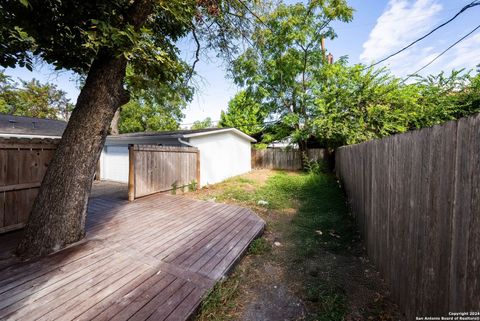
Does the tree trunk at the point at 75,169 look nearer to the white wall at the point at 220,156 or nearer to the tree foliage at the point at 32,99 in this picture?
the white wall at the point at 220,156

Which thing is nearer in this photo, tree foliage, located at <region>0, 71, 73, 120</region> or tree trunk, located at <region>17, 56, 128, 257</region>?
tree trunk, located at <region>17, 56, 128, 257</region>

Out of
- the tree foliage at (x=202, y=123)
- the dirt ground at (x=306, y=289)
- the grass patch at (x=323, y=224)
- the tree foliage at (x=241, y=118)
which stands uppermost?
the tree foliage at (x=202, y=123)

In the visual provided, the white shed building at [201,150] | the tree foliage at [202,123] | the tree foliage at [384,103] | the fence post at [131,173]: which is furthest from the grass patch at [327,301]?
the tree foliage at [202,123]

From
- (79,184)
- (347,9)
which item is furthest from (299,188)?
(347,9)

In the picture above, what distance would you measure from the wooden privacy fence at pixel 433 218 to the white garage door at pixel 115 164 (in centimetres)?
1093

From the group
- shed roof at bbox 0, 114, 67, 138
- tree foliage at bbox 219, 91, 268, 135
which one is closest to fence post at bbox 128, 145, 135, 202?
shed roof at bbox 0, 114, 67, 138

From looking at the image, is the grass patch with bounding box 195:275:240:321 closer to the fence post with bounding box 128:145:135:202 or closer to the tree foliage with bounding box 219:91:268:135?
the fence post with bounding box 128:145:135:202

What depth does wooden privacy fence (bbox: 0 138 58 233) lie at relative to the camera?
3.54 metres

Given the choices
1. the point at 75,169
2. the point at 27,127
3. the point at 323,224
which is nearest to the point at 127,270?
the point at 75,169

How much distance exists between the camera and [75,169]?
3.17 metres

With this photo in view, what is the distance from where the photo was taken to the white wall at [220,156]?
962 centimetres

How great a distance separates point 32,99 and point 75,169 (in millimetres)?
27856

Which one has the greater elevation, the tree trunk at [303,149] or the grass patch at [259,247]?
the tree trunk at [303,149]

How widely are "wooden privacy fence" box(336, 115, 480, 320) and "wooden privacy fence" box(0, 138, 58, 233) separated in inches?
217
